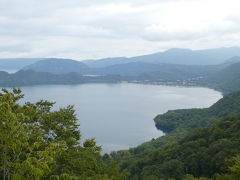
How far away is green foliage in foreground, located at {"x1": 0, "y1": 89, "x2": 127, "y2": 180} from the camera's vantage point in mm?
6371

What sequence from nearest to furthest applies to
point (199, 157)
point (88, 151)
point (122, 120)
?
point (88, 151) < point (199, 157) < point (122, 120)

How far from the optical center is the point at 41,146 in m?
10.3

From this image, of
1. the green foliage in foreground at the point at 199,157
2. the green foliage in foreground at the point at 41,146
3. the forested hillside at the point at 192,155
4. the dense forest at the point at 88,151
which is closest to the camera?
the green foliage in foreground at the point at 41,146

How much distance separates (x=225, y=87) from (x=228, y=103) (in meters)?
97.9

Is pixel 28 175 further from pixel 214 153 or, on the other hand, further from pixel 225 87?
pixel 225 87

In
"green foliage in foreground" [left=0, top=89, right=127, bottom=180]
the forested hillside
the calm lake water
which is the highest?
"green foliage in foreground" [left=0, top=89, right=127, bottom=180]

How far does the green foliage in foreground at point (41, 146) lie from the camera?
637cm

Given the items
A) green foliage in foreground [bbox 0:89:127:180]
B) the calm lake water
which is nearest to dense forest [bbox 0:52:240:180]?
green foliage in foreground [bbox 0:89:127:180]

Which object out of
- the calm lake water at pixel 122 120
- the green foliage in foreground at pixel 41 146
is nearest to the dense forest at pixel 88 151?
the green foliage in foreground at pixel 41 146

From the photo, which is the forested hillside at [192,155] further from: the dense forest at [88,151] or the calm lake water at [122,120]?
the calm lake water at [122,120]

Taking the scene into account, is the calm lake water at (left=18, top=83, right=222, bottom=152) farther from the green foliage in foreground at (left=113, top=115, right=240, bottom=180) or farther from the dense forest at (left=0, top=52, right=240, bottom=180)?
the green foliage in foreground at (left=113, top=115, right=240, bottom=180)

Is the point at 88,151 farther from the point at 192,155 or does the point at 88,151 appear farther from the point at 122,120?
the point at 122,120

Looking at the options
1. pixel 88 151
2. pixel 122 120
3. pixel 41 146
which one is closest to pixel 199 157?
pixel 88 151

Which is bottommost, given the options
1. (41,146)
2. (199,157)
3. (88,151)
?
(199,157)
